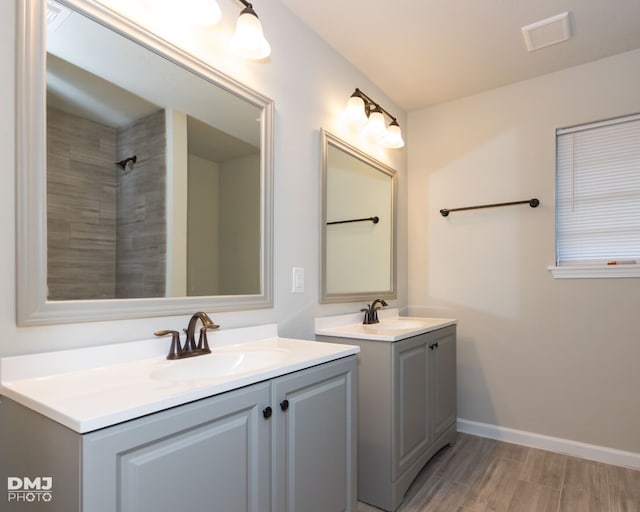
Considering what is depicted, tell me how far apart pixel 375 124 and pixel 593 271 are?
1.54 m

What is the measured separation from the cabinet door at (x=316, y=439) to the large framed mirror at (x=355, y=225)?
733 mm

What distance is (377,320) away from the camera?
7.97 ft

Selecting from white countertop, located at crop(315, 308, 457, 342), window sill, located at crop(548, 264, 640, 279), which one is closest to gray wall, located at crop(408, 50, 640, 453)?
window sill, located at crop(548, 264, 640, 279)

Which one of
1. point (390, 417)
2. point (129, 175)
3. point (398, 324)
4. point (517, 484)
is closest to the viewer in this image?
point (129, 175)

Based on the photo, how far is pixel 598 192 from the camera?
2.40m

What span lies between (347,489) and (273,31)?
1962 millimetres

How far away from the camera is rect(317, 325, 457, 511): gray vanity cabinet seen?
182 cm

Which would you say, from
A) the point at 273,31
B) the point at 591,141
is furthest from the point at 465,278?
the point at 273,31

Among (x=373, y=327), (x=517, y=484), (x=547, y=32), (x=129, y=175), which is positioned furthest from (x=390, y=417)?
(x=547, y=32)

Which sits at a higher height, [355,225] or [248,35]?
[248,35]

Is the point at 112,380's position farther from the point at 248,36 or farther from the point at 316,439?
the point at 248,36

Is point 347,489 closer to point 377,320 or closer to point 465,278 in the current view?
point 377,320

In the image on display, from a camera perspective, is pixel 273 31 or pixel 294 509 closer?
pixel 294 509

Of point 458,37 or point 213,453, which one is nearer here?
point 213,453
